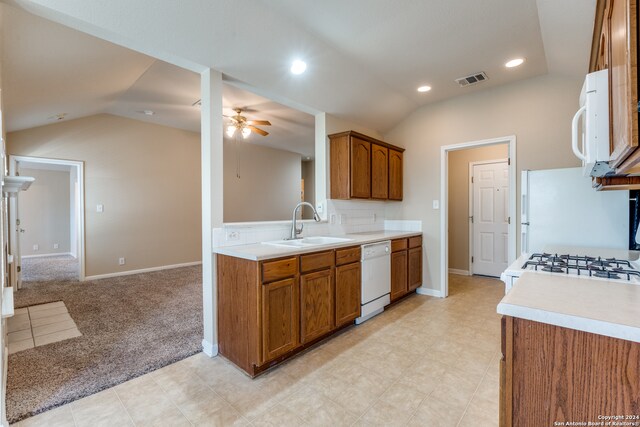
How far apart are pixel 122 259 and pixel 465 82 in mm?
5888

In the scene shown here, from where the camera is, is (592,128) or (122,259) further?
(122,259)

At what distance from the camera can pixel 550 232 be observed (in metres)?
2.41

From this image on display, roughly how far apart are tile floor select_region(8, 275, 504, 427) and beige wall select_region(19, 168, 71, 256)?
7533 millimetres

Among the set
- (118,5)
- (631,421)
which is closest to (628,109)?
(631,421)

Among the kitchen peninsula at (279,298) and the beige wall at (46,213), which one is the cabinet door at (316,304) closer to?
the kitchen peninsula at (279,298)

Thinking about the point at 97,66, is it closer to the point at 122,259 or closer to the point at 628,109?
the point at 122,259

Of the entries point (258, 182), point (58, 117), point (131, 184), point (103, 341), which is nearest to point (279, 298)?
point (103, 341)

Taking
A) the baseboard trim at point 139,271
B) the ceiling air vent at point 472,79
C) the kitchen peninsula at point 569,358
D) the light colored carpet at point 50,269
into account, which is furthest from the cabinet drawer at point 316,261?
the light colored carpet at point 50,269

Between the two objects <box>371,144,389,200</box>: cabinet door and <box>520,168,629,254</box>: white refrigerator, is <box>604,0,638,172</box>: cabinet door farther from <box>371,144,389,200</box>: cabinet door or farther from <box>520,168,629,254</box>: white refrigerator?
<box>371,144,389,200</box>: cabinet door

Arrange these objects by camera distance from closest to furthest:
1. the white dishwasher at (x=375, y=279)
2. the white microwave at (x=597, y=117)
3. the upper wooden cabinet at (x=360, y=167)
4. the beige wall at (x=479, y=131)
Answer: the white microwave at (x=597, y=117) < the white dishwasher at (x=375, y=279) < the beige wall at (x=479, y=131) < the upper wooden cabinet at (x=360, y=167)

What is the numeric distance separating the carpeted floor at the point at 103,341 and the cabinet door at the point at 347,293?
1310 mm

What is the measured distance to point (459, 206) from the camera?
17.2 feet

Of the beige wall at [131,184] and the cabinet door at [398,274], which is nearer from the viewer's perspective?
the cabinet door at [398,274]

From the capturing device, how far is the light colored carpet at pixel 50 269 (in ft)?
16.1
